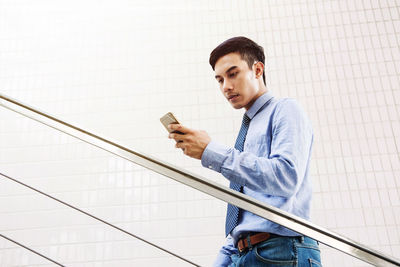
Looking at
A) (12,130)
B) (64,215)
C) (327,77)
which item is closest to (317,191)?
(327,77)

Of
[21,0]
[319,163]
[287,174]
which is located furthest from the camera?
[21,0]

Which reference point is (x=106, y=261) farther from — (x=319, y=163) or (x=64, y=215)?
(x=319, y=163)

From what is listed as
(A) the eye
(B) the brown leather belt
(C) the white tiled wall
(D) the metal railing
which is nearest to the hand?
(D) the metal railing

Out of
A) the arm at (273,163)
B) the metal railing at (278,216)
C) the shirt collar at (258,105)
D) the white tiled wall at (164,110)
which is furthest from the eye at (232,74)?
the white tiled wall at (164,110)

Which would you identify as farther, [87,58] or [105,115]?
[87,58]

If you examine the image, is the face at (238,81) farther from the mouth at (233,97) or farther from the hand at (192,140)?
the hand at (192,140)

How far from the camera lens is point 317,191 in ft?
8.93

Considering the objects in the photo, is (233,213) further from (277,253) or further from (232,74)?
(232,74)

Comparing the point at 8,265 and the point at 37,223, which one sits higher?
the point at 37,223

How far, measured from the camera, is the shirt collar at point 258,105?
4.39 feet

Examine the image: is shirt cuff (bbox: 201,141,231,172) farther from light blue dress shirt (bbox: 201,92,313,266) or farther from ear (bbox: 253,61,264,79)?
ear (bbox: 253,61,264,79)

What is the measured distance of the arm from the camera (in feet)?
3.45

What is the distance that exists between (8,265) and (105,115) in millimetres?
1159

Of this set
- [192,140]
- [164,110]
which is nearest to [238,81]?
[192,140]
